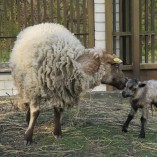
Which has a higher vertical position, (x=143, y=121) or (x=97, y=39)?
(x=97, y=39)

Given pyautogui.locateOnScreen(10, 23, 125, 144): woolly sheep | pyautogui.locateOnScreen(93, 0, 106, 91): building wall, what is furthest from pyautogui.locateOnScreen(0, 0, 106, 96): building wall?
pyautogui.locateOnScreen(10, 23, 125, 144): woolly sheep

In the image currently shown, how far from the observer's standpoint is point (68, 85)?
5.58 m

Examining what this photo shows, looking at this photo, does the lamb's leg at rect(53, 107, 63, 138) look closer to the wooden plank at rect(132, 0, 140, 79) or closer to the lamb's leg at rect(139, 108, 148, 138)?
the lamb's leg at rect(139, 108, 148, 138)

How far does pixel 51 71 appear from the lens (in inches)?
216

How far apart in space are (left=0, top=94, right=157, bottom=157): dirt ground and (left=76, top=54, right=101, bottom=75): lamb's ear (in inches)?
24.7

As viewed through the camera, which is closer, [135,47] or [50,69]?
[50,69]

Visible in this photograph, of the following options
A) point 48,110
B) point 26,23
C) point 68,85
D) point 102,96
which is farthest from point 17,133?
point 26,23

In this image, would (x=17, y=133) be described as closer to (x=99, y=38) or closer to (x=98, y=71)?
(x=98, y=71)

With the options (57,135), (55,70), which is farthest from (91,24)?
(55,70)

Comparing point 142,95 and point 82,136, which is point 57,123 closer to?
point 82,136

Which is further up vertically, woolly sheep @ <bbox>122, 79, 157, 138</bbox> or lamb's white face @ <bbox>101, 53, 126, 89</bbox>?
lamb's white face @ <bbox>101, 53, 126, 89</bbox>

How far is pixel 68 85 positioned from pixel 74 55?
0.38 metres

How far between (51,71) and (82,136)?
1.04 meters

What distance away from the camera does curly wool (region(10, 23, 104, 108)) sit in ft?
18.0
